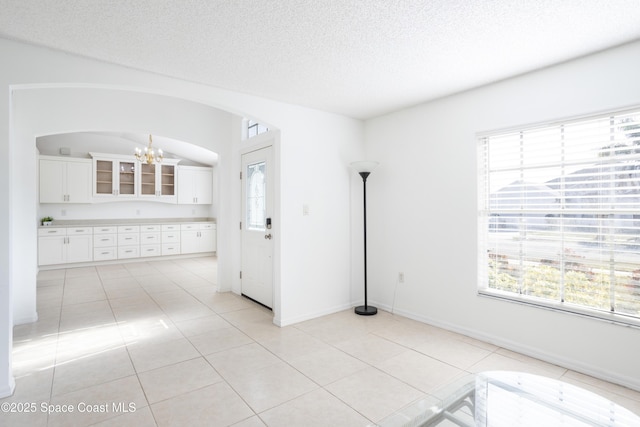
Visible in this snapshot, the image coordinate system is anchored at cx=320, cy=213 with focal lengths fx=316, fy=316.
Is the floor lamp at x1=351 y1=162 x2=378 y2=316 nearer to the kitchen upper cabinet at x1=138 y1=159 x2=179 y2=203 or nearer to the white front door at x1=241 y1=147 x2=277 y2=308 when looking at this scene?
the white front door at x1=241 y1=147 x2=277 y2=308

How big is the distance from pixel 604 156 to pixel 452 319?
2.00 m

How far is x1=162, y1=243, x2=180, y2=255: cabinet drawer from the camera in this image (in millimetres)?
7780

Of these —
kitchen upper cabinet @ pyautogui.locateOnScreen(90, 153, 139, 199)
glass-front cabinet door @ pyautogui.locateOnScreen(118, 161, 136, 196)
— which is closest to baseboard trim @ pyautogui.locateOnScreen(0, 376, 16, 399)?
kitchen upper cabinet @ pyautogui.locateOnScreen(90, 153, 139, 199)

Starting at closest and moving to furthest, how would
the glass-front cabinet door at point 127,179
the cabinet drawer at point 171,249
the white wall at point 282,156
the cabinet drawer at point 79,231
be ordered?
the white wall at point 282,156 → the cabinet drawer at point 79,231 → the glass-front cabinet door at point 127,179 → the cabinet drawer at point 171,249

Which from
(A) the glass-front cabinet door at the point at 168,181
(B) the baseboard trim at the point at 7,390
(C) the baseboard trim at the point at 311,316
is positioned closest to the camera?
(B) the baseboard trim at the point at 7,390

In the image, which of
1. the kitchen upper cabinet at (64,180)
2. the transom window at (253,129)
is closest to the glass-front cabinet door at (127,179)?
the kitchen upper cabinet at (64,180)

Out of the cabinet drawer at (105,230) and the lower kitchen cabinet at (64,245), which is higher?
the cabinet drawer at (105,230)

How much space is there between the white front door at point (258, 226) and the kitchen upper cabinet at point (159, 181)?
425cm

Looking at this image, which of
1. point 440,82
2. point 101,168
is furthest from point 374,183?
point 101,168

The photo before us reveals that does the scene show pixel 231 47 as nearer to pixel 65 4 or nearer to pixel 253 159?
pixel 65 4

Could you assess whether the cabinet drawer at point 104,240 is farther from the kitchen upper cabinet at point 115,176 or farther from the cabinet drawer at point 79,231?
the kitchen upper cabinet at point 115,176

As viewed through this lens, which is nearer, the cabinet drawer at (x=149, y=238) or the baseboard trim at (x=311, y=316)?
the baseboard trim at (x=311, y=316)

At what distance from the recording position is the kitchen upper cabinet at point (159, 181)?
771 cm

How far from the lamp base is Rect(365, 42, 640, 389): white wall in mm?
177
